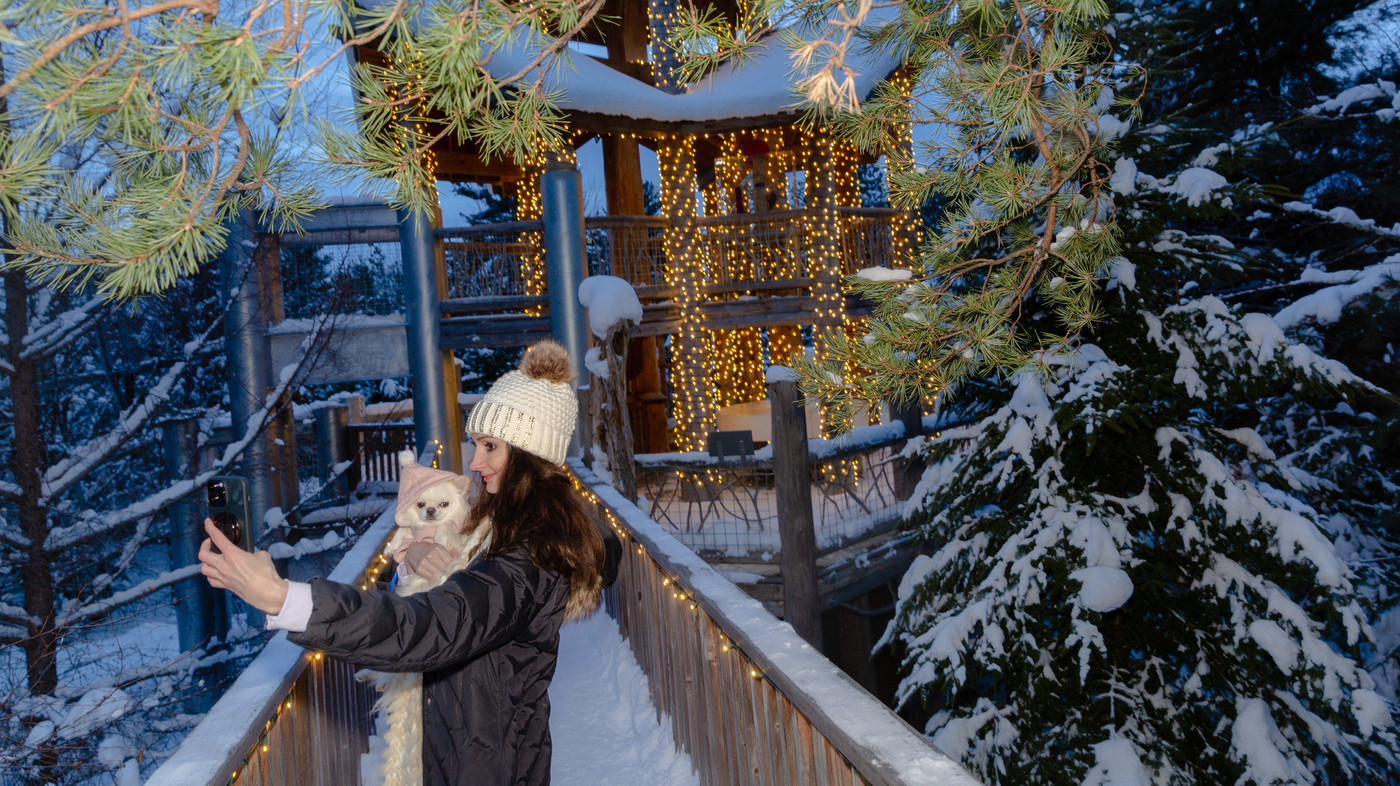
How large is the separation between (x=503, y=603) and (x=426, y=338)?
11.7 metres

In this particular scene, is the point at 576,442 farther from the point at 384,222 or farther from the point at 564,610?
Result: the point at 564,610

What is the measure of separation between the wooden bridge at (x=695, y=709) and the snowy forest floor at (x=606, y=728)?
13cm

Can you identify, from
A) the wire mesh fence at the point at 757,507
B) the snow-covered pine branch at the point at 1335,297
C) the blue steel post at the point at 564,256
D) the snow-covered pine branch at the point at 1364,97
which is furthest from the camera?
the blue steel post at the point at 564,256

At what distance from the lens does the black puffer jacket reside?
1785 mm

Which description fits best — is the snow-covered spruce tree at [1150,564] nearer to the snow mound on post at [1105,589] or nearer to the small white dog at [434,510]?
the snow mound on post at [1105,589]

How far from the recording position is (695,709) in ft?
12.8

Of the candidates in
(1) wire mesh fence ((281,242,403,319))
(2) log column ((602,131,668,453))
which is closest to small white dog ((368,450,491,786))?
(2) log column ((602,131,668,453))

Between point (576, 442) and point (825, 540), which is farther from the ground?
point (576, 442)

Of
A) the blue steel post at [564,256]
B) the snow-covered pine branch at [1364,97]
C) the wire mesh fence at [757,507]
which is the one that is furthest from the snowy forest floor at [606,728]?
the snow-covered pine branch at [1364,97]

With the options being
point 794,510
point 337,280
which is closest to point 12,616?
point 337,280

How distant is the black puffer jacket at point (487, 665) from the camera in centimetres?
179

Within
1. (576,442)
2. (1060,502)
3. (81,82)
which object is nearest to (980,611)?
(1060,502)

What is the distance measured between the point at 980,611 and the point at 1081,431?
1.29 metres

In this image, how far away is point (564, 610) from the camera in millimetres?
2293
